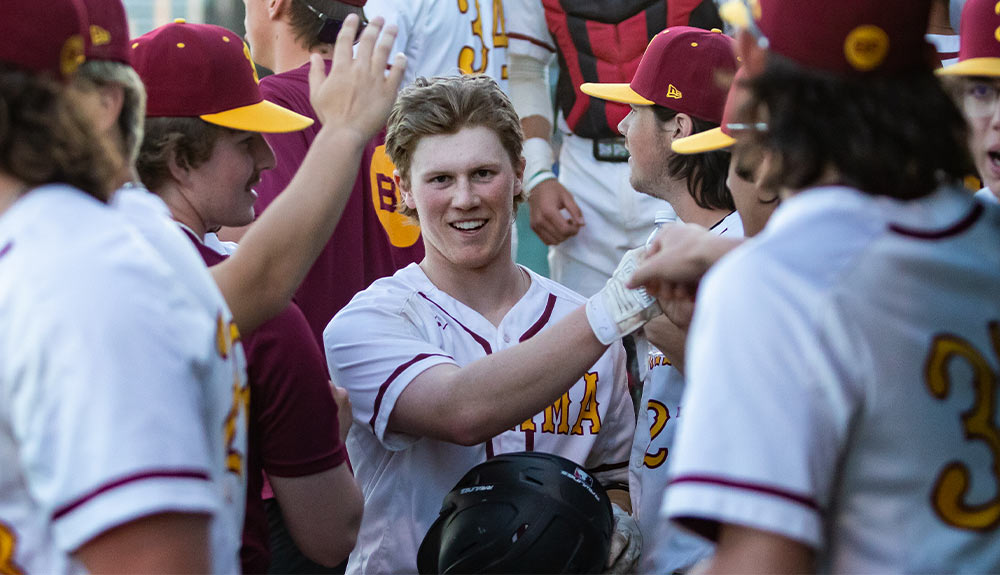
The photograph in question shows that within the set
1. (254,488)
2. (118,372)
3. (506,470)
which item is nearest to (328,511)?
(254,488)

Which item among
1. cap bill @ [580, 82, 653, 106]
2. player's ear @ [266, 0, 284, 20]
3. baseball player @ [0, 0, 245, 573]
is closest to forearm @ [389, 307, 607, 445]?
cap bill @ [580, 82, 653, 106]

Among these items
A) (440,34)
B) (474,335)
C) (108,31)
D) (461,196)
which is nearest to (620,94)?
(461,196)

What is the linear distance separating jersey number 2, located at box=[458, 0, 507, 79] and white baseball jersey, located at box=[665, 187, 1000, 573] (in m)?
3.63

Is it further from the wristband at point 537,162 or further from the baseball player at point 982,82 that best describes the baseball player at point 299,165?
the baseball player at point 982,82

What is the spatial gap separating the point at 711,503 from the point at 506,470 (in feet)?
4.17

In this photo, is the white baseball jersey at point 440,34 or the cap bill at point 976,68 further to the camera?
the white baseball jersey at point 440,34

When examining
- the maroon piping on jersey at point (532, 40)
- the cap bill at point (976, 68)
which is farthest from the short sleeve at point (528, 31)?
the cap bill at point (976, 68)

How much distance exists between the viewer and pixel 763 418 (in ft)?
4.00

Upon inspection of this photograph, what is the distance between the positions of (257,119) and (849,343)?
1645mm

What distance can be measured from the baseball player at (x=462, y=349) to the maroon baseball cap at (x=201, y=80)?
24.9 inches

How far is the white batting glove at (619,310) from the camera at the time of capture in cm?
245

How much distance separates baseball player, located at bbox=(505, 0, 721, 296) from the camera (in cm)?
478

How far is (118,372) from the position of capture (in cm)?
120

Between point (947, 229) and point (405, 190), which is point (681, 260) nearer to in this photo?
point (947, 229)
